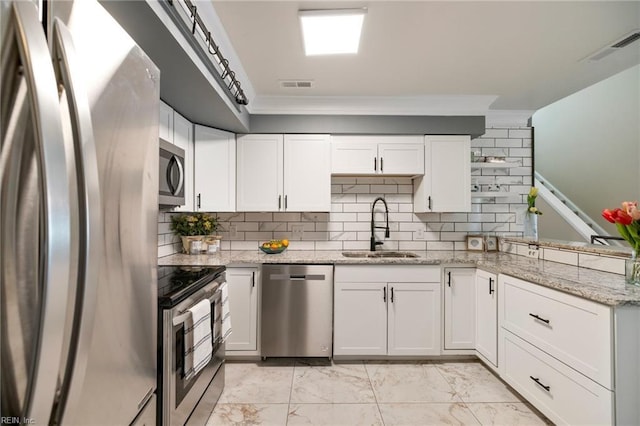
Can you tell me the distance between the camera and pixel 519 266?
88.6 inches

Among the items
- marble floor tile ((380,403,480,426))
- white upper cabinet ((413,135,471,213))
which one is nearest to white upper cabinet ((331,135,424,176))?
white upper cabinet ((413,135,471,213))

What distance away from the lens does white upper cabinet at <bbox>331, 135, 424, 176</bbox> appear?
298 cm

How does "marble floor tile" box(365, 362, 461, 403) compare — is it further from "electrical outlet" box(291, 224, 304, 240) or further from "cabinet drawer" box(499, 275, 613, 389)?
"electrical outlet" box(291, 224, 304, 240)

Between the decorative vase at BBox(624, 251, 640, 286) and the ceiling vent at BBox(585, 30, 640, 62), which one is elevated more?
the ceiling vent at BBox(585, 30, 640, 62)

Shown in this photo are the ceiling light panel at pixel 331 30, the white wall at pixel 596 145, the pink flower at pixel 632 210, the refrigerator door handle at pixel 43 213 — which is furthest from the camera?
the white wall at pixel 596 145

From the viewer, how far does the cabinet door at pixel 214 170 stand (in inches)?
106

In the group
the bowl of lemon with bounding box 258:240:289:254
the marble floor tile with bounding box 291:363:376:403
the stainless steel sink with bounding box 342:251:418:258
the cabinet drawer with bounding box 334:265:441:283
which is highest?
the bowl of lemon with bounding box 258:240:289:254

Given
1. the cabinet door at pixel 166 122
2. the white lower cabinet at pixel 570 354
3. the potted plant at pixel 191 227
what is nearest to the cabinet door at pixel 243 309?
the potted plant at pixel 191 227

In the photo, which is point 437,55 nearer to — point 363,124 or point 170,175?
point 363,124

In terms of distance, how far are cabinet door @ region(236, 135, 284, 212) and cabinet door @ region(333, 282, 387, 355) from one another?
106 cm

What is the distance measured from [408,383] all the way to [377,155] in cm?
205

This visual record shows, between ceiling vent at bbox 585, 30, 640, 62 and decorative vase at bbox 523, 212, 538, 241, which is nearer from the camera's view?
ceiling vent at bbox 585, 30, 640, 62

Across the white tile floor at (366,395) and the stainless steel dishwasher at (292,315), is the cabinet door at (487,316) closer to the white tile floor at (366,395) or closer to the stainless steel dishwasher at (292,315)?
the white tile floor at (366,395)

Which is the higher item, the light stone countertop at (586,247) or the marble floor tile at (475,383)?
the light stone countertop at (586,247)
